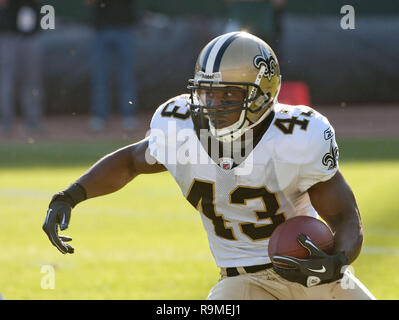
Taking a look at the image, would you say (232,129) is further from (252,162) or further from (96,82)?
(96,82)

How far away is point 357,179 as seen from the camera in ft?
27.6

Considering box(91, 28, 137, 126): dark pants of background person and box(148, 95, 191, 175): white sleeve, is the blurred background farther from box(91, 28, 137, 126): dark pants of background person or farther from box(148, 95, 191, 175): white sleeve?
box(148, 95, 191, 175): white sleeve

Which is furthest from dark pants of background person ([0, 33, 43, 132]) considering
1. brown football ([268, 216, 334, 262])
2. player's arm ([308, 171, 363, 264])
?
brown football ([268, 216, 334, 262])

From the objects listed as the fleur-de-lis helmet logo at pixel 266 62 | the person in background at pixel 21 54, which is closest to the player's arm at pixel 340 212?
the fleur-de-lis helmet logo at pixel 266 62

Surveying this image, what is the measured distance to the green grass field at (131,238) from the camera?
507cm

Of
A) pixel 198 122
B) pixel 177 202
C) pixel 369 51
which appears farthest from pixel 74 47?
pixel 198 122

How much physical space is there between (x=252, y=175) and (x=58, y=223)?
0.83 m

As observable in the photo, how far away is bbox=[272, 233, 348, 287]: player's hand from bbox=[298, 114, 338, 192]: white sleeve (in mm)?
308

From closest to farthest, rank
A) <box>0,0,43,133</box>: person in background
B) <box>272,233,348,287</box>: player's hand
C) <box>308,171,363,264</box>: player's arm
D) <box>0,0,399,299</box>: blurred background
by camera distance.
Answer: <box>272,233,348,287</box>: player's hand < <box>308,171,363,264</box>: player's arm < <box>0,0,399,299</box>: blurred background < <box>0,0,43,133</box>: person in background

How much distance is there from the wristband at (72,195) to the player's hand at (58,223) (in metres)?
0.02

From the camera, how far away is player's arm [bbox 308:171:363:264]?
11.0 feet

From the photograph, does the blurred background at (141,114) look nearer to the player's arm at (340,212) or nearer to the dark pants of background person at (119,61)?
the dark pants of background person at (119,61)

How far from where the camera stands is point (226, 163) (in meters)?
3.67

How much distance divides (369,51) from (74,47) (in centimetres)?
441
